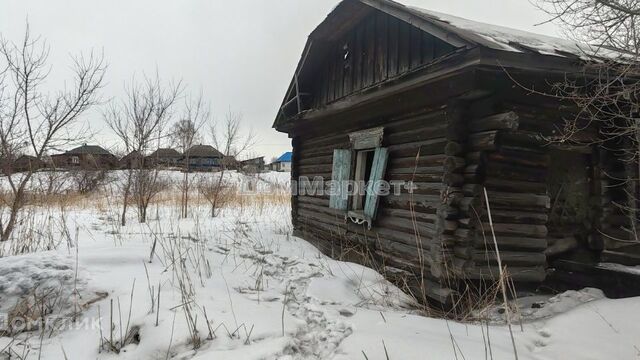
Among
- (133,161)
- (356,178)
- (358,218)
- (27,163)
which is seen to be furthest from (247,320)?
(133,161)

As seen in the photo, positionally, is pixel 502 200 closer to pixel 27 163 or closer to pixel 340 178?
pixel 340 178

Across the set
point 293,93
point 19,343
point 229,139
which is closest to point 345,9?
point 293,93

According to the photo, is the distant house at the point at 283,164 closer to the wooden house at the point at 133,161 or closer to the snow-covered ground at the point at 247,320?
the wooden house at the point at 133,161

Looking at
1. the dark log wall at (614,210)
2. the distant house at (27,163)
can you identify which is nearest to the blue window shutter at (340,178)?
the dark log wall at (614,210)

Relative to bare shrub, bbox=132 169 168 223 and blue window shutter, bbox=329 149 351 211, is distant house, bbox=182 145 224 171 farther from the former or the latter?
blue window shutter, bbox=329 149 351 211

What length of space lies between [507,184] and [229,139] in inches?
454

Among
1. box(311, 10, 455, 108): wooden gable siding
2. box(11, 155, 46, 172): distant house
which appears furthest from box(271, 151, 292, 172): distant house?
box(311, 10, 455, 108): wooden gable siding

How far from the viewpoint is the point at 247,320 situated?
10.3 feet

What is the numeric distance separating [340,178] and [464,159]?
245cm

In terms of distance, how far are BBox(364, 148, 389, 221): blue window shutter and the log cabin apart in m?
0.02

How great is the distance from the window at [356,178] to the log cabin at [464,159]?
0.02 meters

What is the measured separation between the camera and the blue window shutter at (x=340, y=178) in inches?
240

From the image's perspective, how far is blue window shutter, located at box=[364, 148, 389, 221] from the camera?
5.27m

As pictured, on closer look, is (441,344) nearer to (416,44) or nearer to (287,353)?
(287,353)
